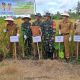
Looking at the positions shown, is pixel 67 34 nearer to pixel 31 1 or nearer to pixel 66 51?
pixel 66 51

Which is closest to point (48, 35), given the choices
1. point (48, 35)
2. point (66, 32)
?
point (48, 35)

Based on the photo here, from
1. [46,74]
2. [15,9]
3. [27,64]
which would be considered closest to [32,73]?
[46,74]

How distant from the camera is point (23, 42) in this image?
13797 millimetres

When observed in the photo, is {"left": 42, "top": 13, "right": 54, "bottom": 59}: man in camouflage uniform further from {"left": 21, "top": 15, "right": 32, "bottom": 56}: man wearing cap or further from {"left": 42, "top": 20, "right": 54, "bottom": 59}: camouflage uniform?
{"left": 21, "top": 15, "right": 32, "bottom": 56}: man wearing cap

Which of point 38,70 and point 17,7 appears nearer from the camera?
point 38,70

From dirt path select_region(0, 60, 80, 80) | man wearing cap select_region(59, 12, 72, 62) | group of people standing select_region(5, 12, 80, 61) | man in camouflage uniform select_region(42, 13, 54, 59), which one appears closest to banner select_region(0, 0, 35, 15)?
group of people standing select_region(5, 12, 80, 61)

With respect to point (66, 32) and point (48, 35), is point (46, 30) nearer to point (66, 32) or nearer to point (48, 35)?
point (48, 35)

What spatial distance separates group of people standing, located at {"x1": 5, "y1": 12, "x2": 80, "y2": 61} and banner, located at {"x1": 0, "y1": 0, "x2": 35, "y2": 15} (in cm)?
1797

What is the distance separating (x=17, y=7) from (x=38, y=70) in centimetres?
2062

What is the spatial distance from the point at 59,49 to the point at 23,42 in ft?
4.27

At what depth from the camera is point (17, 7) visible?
3188cm

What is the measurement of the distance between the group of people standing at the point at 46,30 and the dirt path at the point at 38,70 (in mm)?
908

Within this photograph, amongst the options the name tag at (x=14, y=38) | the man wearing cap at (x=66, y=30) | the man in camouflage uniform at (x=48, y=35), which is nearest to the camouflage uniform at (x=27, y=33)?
the name tag at (x=14, y=38)

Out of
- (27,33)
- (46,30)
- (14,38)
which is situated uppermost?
(46,30)
